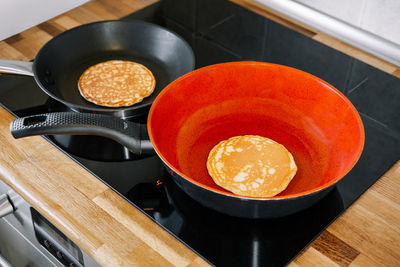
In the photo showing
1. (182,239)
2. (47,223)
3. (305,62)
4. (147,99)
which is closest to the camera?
(182,239)

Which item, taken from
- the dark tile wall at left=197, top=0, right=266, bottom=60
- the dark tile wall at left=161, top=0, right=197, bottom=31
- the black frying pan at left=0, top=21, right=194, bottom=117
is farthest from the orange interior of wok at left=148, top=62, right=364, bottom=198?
the dark tile wall at left=161, top=0, right=197, bottom=31

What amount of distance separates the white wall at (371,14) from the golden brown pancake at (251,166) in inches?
19.1

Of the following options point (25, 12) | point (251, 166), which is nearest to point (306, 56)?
point (251, 166)

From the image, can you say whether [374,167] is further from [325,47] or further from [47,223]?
[47,223]

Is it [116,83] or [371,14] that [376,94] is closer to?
[371,14]

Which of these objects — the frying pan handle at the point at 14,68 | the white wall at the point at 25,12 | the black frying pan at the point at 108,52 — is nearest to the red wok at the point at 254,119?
the black frying pan at the point at 108,52

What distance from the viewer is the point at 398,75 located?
1.05 m

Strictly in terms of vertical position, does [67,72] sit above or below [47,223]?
above

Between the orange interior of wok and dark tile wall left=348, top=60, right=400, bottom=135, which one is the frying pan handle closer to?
the orange interior of wok

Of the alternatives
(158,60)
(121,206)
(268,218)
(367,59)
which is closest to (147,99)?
(158,60)

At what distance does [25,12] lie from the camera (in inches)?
47.2

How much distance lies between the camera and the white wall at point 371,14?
1068 millimetres

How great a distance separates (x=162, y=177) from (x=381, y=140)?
427 mm

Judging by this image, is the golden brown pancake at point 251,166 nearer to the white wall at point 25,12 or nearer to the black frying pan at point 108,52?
the black frying pan at point 108,52
